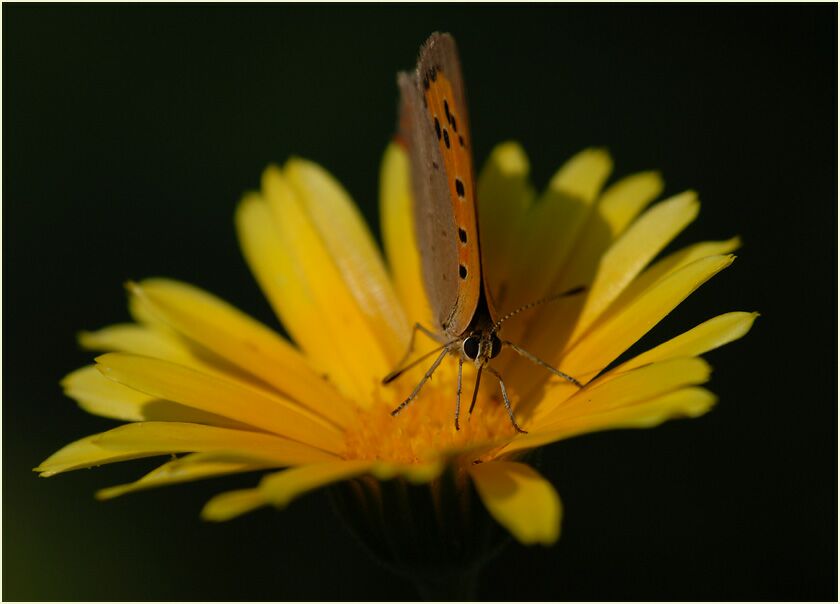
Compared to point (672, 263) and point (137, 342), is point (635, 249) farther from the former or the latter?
point (137, 342)

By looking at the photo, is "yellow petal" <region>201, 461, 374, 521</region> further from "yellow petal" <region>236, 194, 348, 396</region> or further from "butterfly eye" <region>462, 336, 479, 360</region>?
"yellow petal" <region>236, 194, 348, 396</region>

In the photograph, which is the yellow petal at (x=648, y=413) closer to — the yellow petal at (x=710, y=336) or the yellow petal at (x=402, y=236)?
the yellow petal at (x=710, y=336)

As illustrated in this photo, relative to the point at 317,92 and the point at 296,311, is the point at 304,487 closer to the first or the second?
the point at 296,311

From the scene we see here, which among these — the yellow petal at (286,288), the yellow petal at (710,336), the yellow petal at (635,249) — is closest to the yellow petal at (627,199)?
the yellow petal at (635,249)

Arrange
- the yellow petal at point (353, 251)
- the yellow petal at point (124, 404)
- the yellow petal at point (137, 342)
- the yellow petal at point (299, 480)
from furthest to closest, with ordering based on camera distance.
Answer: the yellow petal at point (353, 251) → the yellow petal at point (137, 342) → the yellow petal at point (124, 404) → the yellow petal at point (299, 480)

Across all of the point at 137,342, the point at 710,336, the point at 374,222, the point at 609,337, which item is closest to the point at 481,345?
the point at 609,337

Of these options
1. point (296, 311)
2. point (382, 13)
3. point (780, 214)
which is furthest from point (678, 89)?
point (296, 311)
